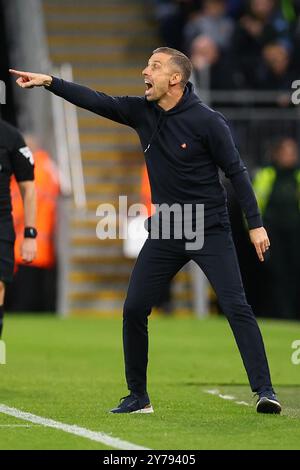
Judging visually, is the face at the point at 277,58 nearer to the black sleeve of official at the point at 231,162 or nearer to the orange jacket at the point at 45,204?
the orange jacket at the point at 45,204

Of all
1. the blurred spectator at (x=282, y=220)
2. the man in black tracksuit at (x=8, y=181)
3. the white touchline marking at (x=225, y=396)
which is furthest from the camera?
the blurred spectator at (x=282, y=220)

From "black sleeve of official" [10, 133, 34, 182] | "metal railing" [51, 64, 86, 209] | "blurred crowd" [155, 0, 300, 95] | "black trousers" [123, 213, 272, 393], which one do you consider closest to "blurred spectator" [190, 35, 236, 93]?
"blurred crowd" [155, 0, 300, 95]

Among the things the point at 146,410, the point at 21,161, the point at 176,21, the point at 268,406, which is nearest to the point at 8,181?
the point at 21,161

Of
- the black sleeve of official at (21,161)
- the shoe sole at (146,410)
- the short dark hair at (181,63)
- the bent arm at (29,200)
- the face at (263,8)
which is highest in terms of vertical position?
the face at (263,8)

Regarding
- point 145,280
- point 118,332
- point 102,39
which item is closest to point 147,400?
point 145,280

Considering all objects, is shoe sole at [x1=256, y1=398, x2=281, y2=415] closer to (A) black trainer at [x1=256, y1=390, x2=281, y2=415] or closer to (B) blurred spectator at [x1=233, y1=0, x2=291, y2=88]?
(A) black trainer at [x1=256, y1=390, x2=281, y2=415]

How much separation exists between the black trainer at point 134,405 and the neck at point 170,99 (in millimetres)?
1885

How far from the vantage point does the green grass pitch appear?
26.1 feet

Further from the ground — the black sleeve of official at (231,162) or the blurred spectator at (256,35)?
the blurred spectator at (256,35)

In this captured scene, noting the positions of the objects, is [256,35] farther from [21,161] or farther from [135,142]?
[21,161]

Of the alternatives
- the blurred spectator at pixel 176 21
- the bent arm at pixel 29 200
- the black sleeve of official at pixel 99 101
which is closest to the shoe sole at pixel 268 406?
the black sleeve of official at pixel 99 101

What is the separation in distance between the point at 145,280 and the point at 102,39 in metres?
15.3

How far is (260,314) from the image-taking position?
65.0 feet

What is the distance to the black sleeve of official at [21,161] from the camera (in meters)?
10.5
